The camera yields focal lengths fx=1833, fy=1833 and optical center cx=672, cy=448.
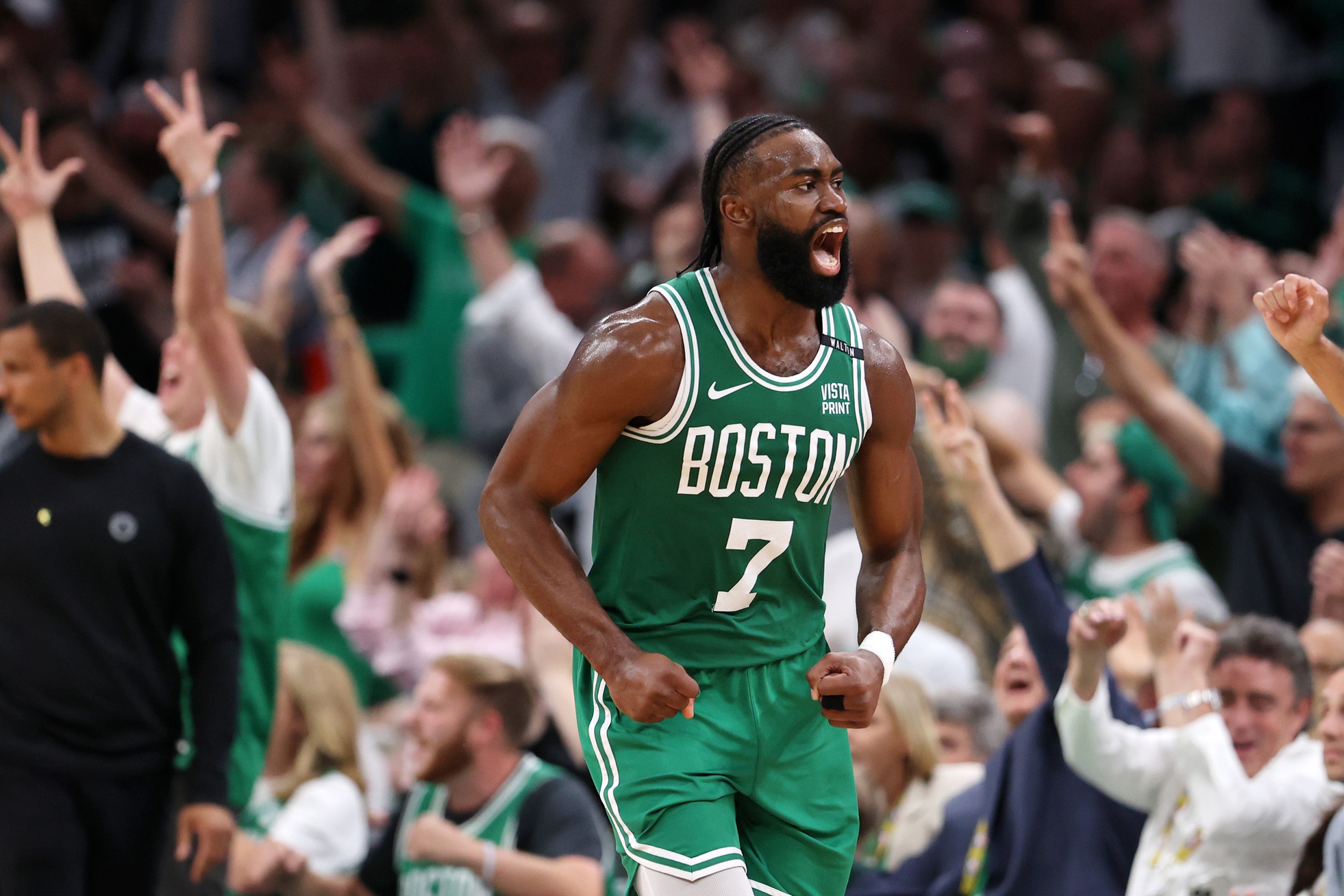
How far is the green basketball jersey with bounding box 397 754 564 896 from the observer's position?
526 centimetres

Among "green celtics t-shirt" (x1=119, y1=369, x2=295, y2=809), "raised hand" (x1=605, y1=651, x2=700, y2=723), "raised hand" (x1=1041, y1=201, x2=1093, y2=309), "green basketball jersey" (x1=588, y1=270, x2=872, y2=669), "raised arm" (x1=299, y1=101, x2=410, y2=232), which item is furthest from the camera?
"raised arm" (x1=299, y1=101, x2=410, y2=232)

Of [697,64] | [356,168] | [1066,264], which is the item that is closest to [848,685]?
[1066,264]

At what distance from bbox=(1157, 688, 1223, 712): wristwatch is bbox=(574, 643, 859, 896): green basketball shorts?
5.38ft

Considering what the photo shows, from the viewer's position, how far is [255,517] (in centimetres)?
532

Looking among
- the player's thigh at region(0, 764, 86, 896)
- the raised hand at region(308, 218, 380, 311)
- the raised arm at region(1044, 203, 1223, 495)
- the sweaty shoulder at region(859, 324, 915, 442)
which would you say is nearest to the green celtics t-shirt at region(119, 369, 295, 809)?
the player's thigh at region(0, 764, 86, 896)

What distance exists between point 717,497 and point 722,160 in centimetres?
66

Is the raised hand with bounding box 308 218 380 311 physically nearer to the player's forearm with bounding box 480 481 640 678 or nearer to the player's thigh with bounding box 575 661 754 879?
the player's forearm with bounding box 480 481 640 678

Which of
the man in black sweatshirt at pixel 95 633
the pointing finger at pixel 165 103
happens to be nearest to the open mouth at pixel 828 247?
the man in black sweatshirt at pixel 95 633

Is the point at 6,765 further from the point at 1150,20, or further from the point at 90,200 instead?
the point at 1150,20

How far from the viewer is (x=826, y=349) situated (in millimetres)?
3551

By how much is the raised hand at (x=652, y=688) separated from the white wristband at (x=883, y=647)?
0.40 metres

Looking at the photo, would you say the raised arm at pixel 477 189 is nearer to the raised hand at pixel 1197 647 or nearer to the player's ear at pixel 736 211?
the raised hand at pixel 1197 647

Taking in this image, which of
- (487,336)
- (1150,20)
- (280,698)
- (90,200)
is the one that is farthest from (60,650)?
(1150,20)

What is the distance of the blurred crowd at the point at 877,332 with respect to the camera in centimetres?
499
